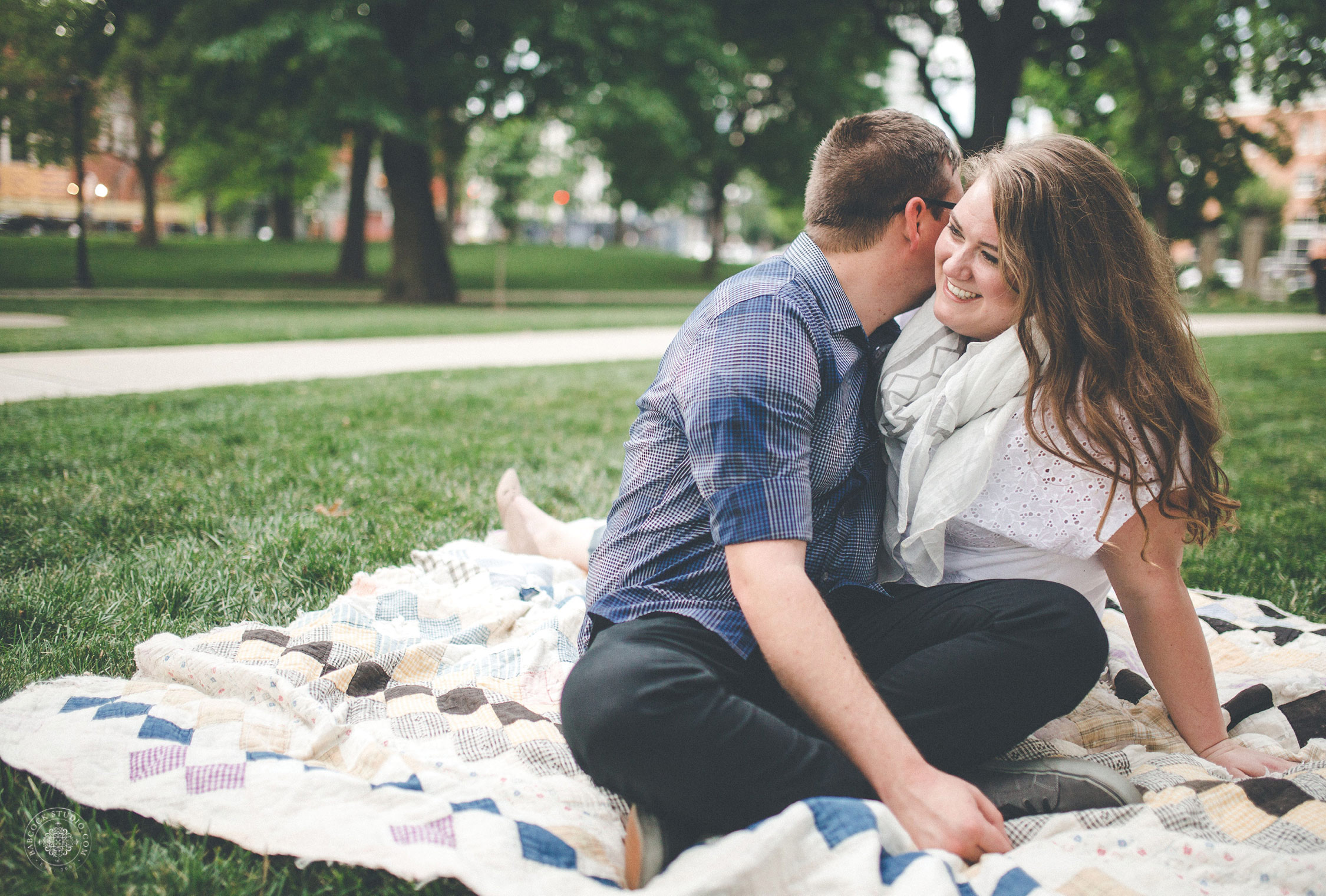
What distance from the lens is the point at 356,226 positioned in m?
24.6

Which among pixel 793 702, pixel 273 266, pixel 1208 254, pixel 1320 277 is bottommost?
pixel 793 702

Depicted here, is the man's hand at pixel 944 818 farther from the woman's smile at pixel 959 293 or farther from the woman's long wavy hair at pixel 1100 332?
the woman's smile at pixel 959 293

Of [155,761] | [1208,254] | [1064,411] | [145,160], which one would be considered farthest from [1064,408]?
[145,160]

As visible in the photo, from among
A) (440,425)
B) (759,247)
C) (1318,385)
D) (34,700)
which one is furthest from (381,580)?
(759,247)

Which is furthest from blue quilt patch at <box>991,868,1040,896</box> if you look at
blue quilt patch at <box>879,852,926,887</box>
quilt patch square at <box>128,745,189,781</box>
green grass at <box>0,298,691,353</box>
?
green grass at <box>0,298,691,353</box>

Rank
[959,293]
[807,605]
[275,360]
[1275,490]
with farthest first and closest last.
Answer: [275,360] < [1275,490] < [959,293] < [807,605]

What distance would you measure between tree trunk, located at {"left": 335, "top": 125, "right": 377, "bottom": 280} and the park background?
92 millimetres

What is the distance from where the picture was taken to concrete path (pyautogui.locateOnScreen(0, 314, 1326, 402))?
21.7 ft

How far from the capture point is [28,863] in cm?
155

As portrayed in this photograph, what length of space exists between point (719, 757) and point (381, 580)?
1.69 metres

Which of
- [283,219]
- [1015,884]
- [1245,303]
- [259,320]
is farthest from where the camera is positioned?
[283,219]

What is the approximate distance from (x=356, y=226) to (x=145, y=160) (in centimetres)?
1349

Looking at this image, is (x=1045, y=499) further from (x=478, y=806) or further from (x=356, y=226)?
(x=356, y=226)

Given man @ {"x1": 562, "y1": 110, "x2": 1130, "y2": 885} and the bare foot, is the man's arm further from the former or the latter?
the bare foot
